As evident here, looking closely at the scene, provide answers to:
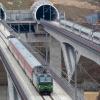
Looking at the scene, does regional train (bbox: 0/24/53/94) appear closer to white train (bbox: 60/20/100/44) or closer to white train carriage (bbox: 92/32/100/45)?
white train carriage (bbox: 92/32/100/45)

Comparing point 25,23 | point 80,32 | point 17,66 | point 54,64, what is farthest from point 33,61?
point 25,23

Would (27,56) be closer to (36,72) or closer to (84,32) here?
(36,72)

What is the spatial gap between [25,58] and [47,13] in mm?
50699

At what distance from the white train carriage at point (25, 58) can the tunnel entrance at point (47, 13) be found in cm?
3453

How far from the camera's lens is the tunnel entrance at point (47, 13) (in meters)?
101

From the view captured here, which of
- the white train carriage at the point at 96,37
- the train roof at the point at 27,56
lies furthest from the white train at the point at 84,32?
the train roof at the point at 27,56

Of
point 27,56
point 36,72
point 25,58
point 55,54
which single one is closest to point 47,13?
point 55,54

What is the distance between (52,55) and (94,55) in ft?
108

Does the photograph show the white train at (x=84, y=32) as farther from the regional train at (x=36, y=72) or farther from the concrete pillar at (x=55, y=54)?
the regional train at (x=36, y=72)

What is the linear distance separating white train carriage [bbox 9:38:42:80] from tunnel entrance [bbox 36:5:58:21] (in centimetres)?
3453

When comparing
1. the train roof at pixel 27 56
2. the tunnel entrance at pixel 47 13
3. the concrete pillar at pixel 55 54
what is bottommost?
the concrete pillar at pixel 55 54

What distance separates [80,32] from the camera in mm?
77688

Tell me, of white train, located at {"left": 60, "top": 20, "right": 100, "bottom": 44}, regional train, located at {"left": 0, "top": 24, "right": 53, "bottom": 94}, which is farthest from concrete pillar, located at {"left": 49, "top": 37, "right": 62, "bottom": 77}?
regional train, located at {"left": 0, "top": 24, "right": 53, "bottom": 94}

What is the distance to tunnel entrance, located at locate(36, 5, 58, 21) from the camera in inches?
3974
